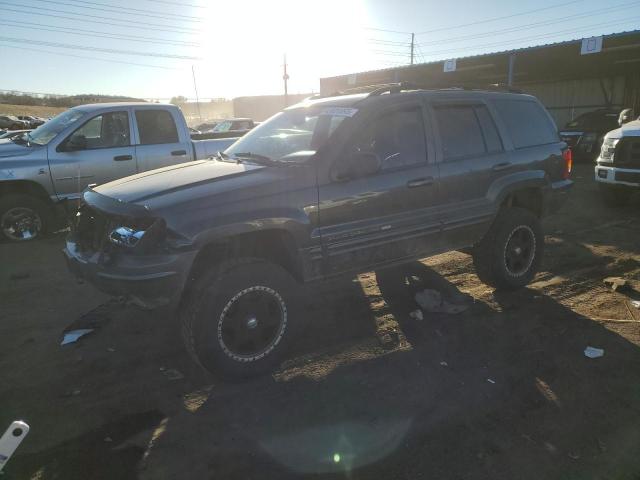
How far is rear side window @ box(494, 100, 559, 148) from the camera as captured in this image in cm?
472

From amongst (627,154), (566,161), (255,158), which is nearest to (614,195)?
(627,154)

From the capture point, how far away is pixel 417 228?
4.01 m

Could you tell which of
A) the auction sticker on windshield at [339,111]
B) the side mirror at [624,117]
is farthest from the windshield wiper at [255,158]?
the side mirror at [624,117]

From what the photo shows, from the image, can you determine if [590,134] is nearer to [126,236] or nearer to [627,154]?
[627,154]

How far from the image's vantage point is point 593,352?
3.61m

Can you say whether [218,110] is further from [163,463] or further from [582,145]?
[163,463]

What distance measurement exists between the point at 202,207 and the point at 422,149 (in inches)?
79.8

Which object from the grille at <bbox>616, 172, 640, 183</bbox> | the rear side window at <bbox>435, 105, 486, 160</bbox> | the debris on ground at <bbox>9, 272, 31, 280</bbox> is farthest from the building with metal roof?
the debris on ground at <bbox>9, 272, 31, 280</bbox>

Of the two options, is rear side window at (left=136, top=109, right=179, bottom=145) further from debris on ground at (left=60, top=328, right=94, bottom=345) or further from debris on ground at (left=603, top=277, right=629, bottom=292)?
debris on ground at (left=603, top=277, right=629, bottom=292)

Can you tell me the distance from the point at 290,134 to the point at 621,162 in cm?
682

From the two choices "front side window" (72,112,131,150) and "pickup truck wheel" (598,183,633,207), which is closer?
"front side window" (72,112,131,150)

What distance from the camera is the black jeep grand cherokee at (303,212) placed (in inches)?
120

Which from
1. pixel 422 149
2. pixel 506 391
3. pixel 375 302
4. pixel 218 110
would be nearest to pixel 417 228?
pixel 422 149

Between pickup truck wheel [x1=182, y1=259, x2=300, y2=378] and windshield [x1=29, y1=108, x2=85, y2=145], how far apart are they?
5.01 m
